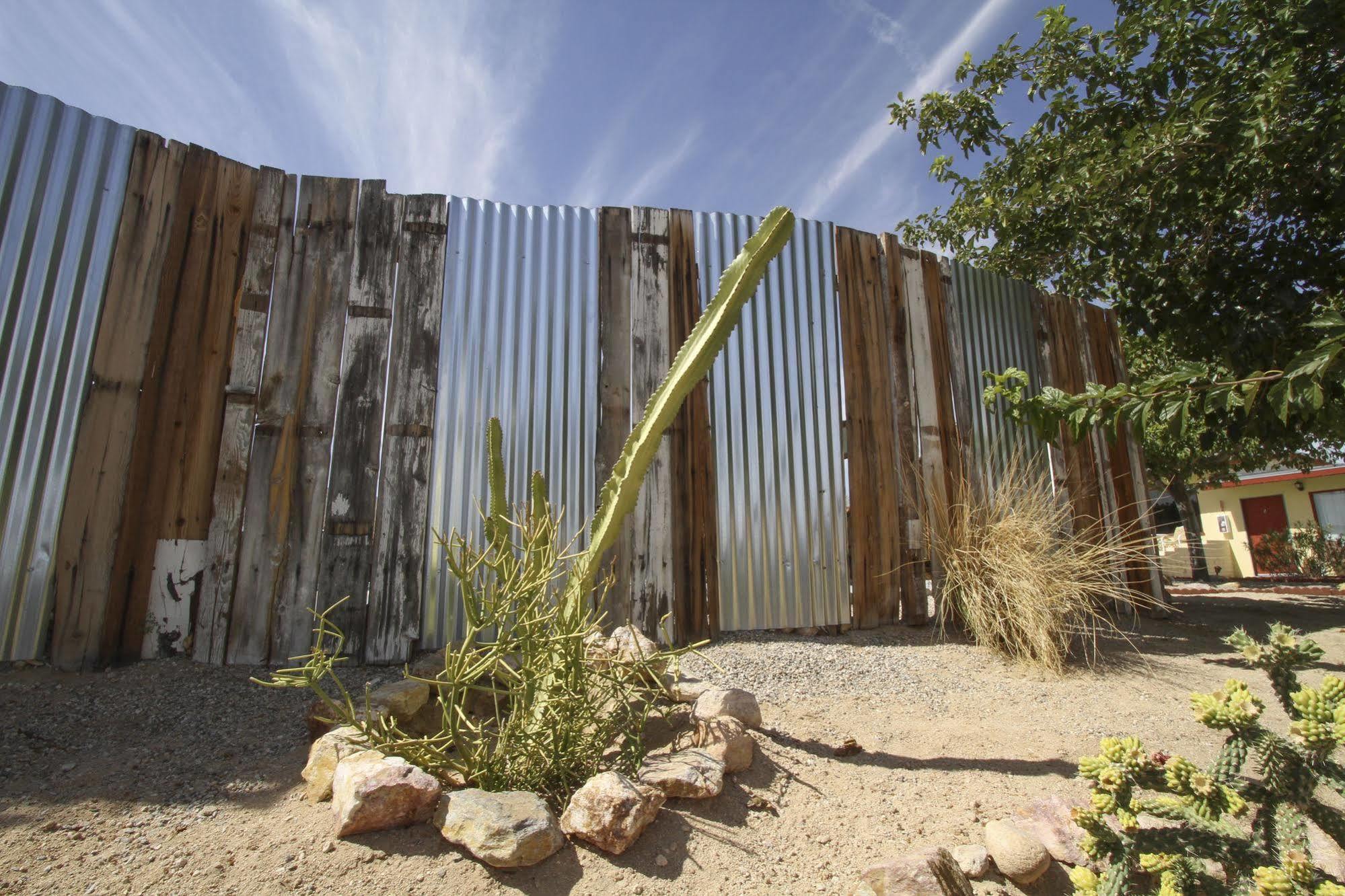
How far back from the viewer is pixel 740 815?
5.11 feet

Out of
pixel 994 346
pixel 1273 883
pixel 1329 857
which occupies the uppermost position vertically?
pixel 994 346

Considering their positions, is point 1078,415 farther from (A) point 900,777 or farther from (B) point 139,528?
(B) point 139,528

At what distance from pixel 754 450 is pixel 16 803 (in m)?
2.61

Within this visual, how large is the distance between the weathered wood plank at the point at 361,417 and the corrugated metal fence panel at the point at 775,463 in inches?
55.0

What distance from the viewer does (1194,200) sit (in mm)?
3658

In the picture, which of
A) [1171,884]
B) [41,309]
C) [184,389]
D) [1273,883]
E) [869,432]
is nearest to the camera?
[1273,883]

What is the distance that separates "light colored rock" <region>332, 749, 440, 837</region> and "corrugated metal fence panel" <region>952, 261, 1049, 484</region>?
3199 mm

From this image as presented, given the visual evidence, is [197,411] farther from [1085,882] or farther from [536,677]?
[1085,882]

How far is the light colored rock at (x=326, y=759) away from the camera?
1.52 metres

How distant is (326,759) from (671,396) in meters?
1.16

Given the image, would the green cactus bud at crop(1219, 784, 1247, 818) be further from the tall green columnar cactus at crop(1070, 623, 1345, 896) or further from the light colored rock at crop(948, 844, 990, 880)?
the light colored rock at crop(948, 844, 990, 880)

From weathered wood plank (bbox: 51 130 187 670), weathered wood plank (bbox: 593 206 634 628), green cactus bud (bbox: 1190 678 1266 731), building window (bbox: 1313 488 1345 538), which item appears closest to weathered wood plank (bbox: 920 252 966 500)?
weathered wood plank (bbox: 593 206 634 628)

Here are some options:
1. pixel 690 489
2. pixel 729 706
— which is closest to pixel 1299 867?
pixel 729 706

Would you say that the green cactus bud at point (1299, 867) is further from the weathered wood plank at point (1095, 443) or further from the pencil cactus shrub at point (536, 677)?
the weathered wood plank at point (1095, 443)
